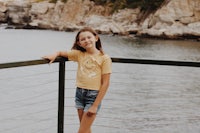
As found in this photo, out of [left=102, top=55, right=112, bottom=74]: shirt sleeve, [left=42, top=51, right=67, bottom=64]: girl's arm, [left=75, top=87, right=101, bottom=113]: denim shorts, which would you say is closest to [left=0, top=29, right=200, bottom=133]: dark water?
[left=42, top=51, right=67, bottom=64]: girl's arm

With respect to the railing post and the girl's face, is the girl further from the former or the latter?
the railing post

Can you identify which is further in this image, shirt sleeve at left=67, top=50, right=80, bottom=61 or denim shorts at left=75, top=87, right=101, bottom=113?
shirt sleeve at left=67, top=50, right=80, bottom=61

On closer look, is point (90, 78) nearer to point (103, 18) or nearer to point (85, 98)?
point (85, 98)

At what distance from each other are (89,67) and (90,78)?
10cm

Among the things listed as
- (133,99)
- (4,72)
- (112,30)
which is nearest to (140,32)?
(112,30)

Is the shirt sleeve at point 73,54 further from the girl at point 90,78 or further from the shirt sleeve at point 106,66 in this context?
the shirt sleeve at point 106,66

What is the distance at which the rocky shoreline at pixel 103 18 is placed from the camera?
65.1 meters

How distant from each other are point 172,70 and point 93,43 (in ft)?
80.1

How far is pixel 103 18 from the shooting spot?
84.3 meters

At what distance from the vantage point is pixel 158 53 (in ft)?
140

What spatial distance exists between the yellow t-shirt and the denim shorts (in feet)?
0.12

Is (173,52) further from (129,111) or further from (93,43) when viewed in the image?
(93,43)

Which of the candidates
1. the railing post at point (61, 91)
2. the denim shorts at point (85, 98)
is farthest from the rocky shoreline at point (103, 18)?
the denim shorts at point (85, 98)

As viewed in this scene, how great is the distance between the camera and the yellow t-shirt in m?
4.18
